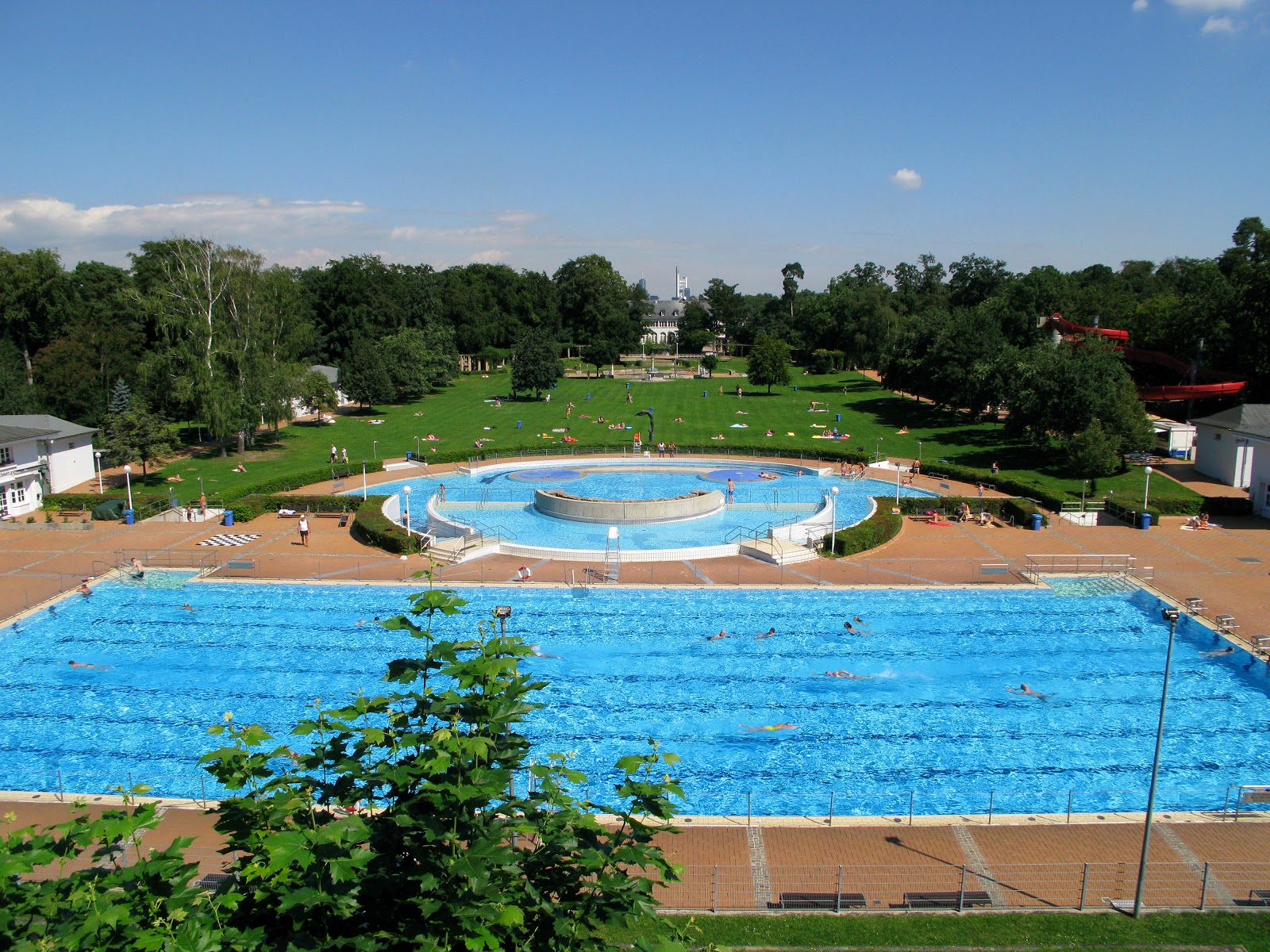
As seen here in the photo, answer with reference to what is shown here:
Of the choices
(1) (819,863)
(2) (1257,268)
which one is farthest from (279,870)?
(2) (1257,268)

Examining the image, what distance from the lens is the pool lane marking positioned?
30.0 m

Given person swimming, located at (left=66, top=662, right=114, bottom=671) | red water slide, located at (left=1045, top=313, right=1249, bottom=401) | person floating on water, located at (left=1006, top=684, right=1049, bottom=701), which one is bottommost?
person floating on water, located at (left=1006, top=684, right=1049, bottom=701)

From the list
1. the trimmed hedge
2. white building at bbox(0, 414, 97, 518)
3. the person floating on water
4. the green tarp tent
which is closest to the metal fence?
the person floating on water

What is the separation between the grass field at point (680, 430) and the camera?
50.8m

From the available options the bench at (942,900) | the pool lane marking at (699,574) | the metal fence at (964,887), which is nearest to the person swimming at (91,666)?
the metal fence at (964,887)

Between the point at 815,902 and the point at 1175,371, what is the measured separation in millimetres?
69849

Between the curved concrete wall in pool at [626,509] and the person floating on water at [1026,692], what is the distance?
18.4m

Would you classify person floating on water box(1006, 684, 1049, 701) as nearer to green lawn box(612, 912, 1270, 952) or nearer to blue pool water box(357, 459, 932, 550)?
green lawn box(612, 912, 1270, 952)

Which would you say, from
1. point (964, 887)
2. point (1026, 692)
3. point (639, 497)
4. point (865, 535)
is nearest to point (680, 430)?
point (639, 497)

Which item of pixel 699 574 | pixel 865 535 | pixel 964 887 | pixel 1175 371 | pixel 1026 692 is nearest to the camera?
pixel 964 887

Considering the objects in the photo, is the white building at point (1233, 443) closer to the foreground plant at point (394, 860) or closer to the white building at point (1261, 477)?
the white building at point (1261, 477)

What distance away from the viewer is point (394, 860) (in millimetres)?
8102

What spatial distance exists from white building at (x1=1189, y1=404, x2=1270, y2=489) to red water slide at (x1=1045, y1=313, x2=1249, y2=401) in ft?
26.6

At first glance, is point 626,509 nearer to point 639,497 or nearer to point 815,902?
point 639,497
